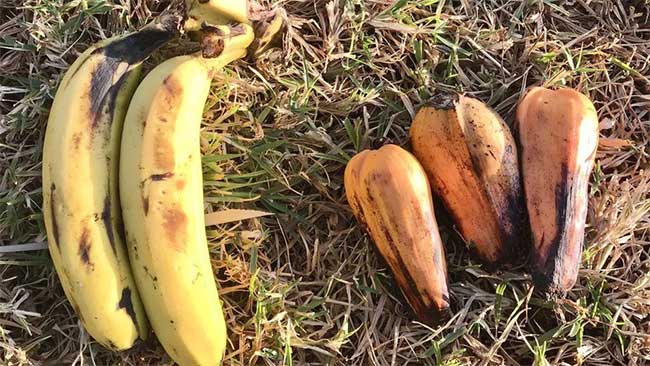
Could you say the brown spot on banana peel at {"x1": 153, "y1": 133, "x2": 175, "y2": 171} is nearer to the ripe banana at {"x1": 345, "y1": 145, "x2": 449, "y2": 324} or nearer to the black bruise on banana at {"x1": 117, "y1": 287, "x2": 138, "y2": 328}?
the black bruise on banana at {"x1": 117, "y1": 287, "x2": 138, "y2": 328}

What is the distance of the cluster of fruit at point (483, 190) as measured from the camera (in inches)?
71.2

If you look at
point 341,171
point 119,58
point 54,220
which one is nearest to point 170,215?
point 54,220

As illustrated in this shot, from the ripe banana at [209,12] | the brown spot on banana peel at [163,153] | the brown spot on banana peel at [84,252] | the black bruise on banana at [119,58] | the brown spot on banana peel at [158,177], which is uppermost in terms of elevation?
the ripe banana at [209,12]

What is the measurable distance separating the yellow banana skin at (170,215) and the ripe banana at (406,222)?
0.42 meters

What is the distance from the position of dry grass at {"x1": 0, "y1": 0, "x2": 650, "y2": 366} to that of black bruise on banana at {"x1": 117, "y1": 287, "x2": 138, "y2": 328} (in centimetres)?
17

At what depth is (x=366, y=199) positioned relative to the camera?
72.6 inches

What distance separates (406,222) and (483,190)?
207 mm

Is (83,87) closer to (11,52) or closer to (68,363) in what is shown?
(11,52)

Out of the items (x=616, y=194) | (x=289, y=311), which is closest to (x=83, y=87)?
(x=289, y=311)

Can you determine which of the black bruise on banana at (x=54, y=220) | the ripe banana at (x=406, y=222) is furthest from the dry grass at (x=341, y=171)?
the black bruise on banana at (x=54, y=220)

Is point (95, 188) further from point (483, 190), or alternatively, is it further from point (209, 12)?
point (483, 190)

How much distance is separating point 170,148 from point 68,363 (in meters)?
0.67

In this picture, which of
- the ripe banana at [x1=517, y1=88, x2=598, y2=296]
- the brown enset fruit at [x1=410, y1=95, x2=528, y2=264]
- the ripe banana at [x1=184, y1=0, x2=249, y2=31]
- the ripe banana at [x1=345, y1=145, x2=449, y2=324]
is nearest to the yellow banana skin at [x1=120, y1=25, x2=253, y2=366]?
the ripe banana at [x1=184, y1=0, x2=249, y2=31]

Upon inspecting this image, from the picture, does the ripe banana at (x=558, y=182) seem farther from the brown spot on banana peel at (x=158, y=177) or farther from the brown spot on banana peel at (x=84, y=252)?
the brown spot on banana peel at (x=84, y=252)
